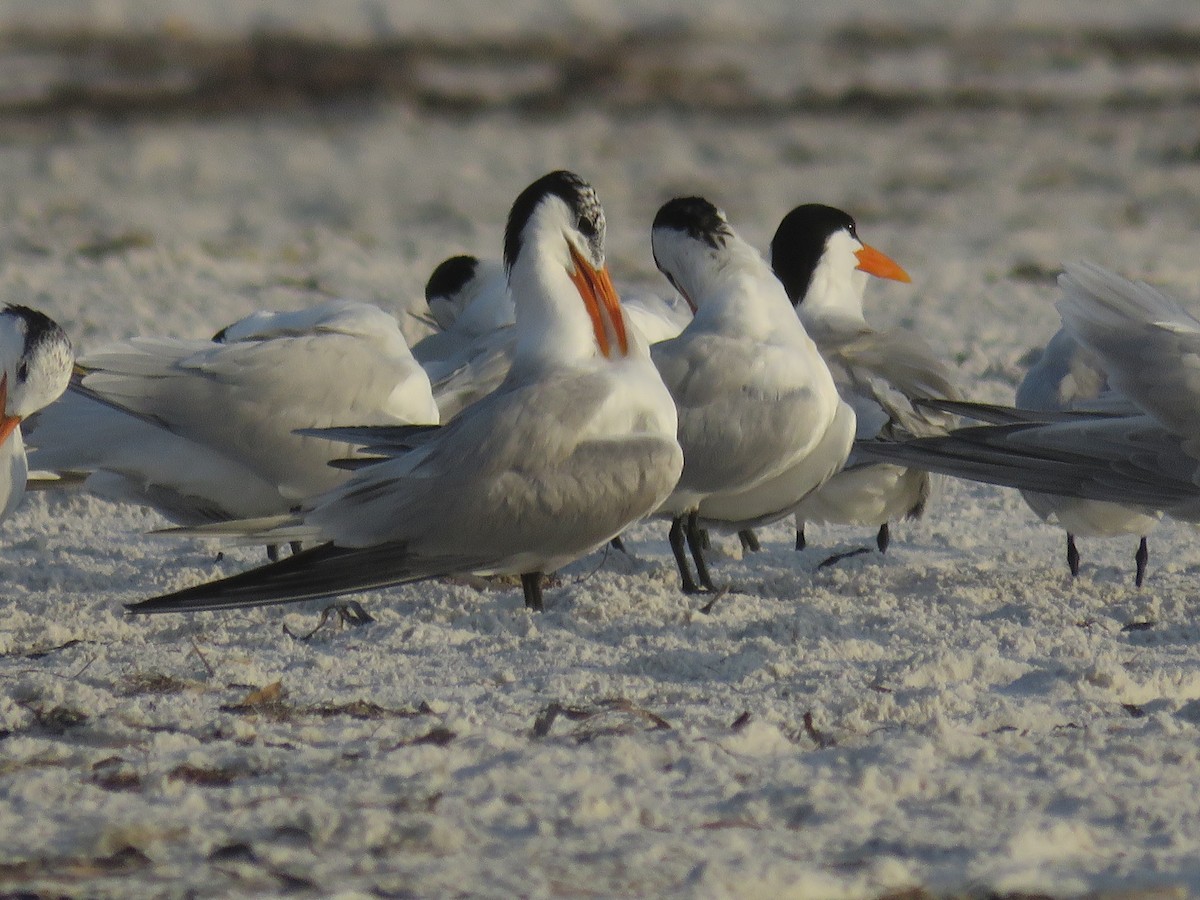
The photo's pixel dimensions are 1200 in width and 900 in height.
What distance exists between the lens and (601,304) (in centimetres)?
445

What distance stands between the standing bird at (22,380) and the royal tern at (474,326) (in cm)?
111

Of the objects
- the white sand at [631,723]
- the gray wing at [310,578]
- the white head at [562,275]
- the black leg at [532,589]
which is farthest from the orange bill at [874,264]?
the gray wing at [310,578]

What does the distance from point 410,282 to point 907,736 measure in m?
6.31

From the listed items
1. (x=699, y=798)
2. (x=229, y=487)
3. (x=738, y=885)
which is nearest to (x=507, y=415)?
(x=229, y=487)

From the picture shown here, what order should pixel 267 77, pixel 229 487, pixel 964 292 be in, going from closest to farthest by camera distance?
pixel 229 487
pixel 964 292
pixel 267 77

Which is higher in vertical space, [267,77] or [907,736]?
[267,77]

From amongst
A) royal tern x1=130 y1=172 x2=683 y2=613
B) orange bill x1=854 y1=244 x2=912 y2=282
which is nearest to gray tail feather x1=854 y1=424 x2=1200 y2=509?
royal tern x1=130 y1=172 x2=683 y2=613

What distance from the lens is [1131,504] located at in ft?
14.8

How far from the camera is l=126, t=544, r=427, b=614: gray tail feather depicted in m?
3.64

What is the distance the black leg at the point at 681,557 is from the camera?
465cm

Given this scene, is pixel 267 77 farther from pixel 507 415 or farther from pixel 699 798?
pixel 699 798

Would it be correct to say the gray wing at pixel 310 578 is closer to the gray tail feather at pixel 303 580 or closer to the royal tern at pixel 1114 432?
the gray tail feather at pixel 303 580

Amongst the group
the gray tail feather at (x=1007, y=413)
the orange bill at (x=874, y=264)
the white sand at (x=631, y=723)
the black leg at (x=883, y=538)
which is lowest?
the white sand at (x=631, y=723)

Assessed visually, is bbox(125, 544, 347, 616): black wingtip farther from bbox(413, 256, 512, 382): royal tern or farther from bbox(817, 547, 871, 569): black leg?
bbox(413, 256, 512, 382): royal tern
